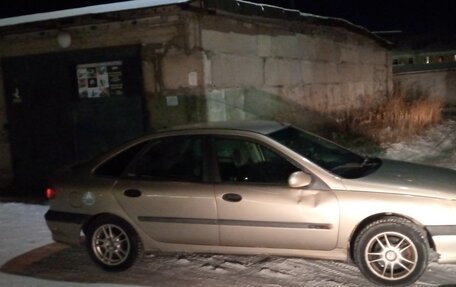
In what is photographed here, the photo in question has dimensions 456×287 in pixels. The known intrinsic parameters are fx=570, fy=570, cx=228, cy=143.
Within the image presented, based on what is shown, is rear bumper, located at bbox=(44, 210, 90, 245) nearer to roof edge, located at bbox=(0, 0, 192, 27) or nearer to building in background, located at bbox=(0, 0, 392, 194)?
building in background, located at bbox=(0, 0, 392, 194)

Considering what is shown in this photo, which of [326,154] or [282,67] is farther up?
[282,67]

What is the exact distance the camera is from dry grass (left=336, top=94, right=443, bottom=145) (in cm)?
1220

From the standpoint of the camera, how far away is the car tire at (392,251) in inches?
181

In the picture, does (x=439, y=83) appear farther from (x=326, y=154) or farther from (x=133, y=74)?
(x=326, y=154)

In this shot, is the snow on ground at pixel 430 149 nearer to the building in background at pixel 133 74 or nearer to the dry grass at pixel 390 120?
the dry grass at pixel 390 120

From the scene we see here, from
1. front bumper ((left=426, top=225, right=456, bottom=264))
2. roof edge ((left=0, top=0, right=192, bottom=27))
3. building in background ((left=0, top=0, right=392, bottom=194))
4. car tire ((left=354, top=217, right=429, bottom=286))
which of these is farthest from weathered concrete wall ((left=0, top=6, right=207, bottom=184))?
Result: front bumper ((left=426, top=225, right=456, bottom=264))

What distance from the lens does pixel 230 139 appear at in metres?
5.27

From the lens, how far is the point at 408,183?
187 inches

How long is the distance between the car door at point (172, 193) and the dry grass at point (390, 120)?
281 inches

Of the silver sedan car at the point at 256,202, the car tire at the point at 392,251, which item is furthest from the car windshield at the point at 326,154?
the car tire at the point at 392,251

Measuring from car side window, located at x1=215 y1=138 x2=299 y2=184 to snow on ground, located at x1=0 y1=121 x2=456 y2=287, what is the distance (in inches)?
34.3

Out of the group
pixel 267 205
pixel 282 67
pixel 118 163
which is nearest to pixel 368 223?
pixel 267 205

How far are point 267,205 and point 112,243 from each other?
164cm

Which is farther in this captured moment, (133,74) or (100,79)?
(100,79)
